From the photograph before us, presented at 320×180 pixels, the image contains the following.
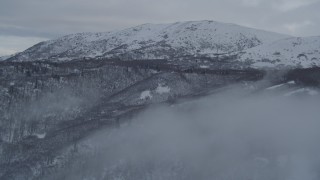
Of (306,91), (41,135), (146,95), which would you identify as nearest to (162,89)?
(146,95)

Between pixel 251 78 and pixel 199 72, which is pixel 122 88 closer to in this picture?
pixel 199 72

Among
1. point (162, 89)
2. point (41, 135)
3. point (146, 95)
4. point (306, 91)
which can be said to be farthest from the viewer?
point (162, 89)

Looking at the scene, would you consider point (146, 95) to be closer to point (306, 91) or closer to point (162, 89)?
point (162, 89)

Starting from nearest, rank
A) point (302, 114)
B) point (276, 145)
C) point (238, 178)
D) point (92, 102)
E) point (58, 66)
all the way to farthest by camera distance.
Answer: point (238, 178)
point (276, 145)
point (302, 114)
point (92, 102)
point (58, 66)

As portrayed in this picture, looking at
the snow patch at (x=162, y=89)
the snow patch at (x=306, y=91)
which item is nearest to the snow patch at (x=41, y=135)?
the snow patch at (x=162, y=89)

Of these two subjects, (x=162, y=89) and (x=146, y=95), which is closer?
(x=146, y=95)

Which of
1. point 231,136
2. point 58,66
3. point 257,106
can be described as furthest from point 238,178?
point 58,66

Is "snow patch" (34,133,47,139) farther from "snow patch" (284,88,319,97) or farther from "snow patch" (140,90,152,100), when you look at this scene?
"snow patch" (284,88,319,97)

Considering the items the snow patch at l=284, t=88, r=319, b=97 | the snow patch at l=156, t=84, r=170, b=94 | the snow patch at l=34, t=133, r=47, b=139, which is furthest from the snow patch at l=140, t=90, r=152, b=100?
the snow patch at l=284, t=88, r=319, b=97

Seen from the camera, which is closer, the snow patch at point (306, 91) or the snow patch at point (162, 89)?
the snow patch at point (306, 91)

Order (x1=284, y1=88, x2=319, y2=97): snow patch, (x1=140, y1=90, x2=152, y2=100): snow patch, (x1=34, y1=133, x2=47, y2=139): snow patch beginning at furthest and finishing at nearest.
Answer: (x1=140, y1=90, x2=152, y2=100): snow patch, (x1=284, y1=88, x2=319, y2=97): snow patch, (x1=34, y1=133, x2=47, y2=139): snow patch

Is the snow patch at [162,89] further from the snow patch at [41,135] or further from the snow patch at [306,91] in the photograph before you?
the snow patch at [41,135]
